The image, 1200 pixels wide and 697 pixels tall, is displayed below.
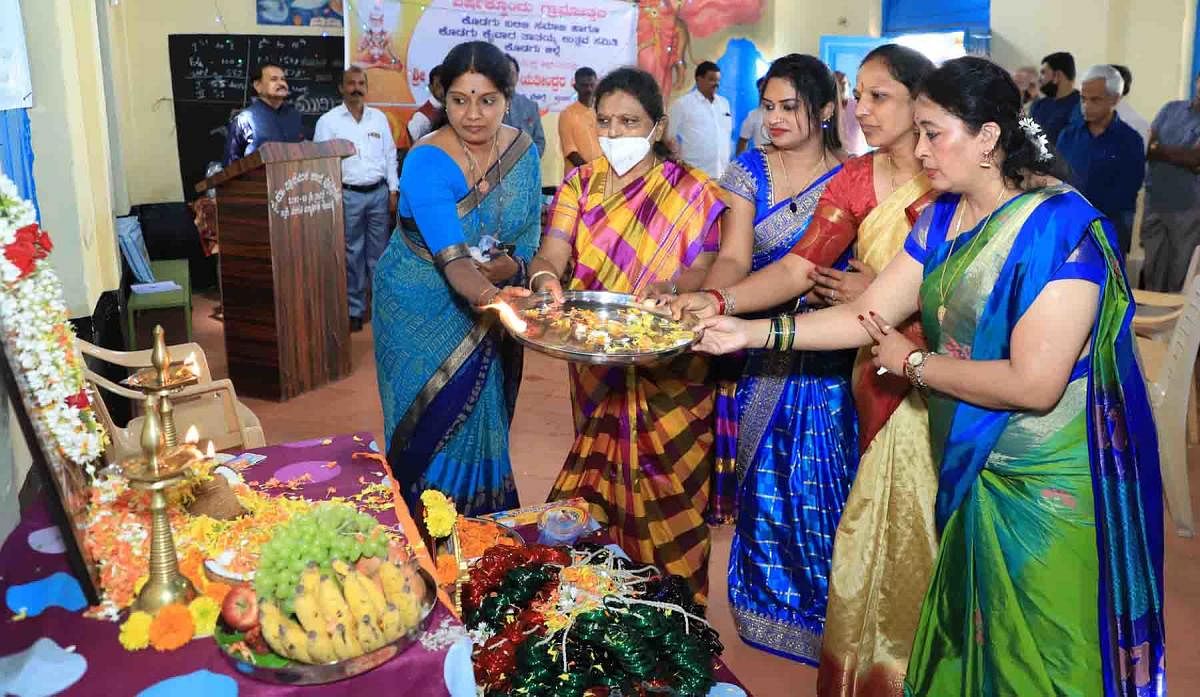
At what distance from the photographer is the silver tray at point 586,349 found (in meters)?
2.41

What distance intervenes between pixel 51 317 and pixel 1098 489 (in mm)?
1858

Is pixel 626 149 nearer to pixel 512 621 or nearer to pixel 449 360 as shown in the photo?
pixel 449 360

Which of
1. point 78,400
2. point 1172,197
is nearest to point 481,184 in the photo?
point 78,400

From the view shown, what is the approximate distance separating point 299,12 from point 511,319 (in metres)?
6.40

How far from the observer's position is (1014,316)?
1918mm

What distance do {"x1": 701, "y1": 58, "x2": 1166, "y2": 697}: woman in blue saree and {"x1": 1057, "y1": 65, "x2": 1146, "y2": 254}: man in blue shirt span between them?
5.45 metres

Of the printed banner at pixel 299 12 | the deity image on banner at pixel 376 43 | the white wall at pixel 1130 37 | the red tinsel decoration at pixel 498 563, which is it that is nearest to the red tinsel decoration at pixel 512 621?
the red tinsel decoration at pixel 498 563

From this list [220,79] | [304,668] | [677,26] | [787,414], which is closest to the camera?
[304,668]

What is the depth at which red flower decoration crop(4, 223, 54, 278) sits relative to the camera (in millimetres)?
1526

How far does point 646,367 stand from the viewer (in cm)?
297

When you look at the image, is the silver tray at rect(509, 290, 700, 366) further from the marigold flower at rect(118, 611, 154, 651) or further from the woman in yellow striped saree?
the marigold flower at rect(118, 611, 154, 651)

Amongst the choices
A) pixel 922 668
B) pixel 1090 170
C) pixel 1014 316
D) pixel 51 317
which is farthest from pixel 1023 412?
pixel 1090 170

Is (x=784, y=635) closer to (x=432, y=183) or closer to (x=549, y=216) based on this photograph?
(x=549, y=216)

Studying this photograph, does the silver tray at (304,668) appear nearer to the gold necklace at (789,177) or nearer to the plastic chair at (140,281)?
the gold necklace at (789,177)
